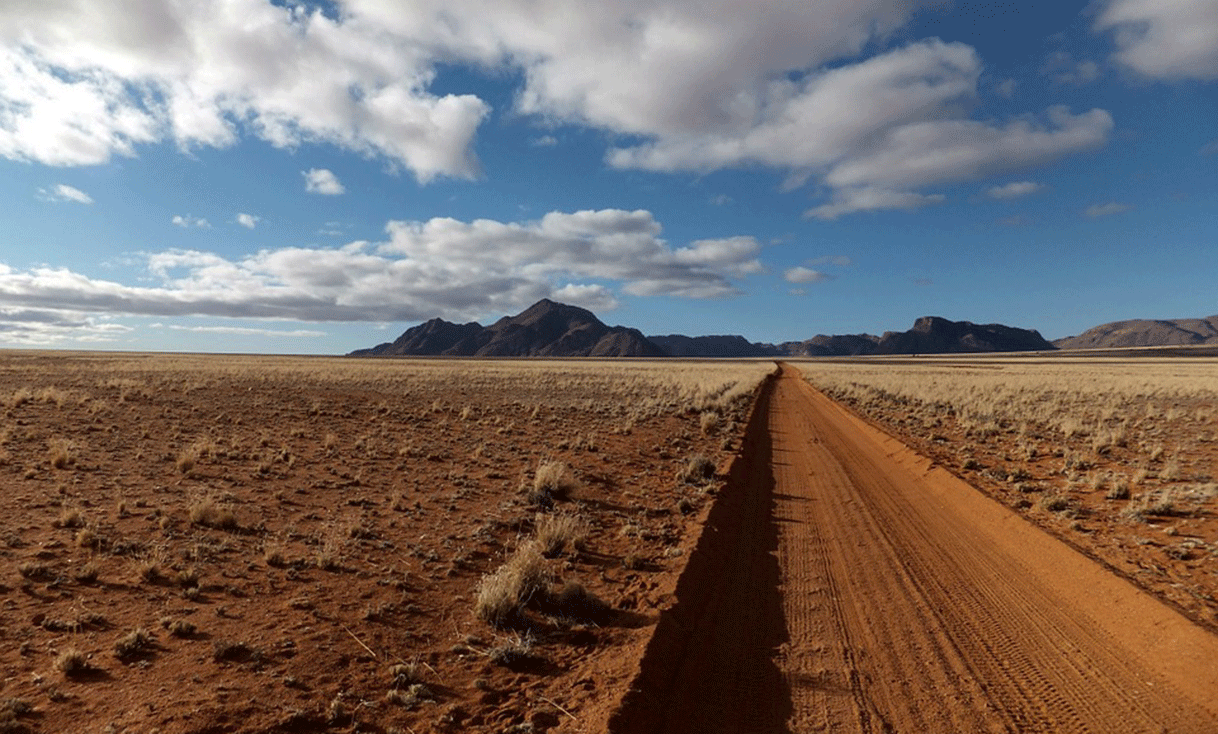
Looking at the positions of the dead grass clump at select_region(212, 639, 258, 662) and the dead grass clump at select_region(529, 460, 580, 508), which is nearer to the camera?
the dead grass clump at select_region(212, 639, 258, 662)

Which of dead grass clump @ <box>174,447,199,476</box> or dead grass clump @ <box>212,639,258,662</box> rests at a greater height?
dead grass clump @ <box>174,447,199,476</box>

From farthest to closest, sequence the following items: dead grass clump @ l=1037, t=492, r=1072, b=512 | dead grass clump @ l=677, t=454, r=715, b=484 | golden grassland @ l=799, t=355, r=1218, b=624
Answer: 1. dead grass clump @ l=677, t=454, r=715, b=484
2. dead grass clump @ l=1037, t=492, r=1072, b=512
3. golden grassland @ l=799, t=355, r=1218, b=624

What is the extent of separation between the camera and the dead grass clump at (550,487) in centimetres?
1121

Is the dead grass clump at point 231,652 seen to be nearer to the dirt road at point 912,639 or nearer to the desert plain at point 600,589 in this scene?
the desert plain at point 600,589

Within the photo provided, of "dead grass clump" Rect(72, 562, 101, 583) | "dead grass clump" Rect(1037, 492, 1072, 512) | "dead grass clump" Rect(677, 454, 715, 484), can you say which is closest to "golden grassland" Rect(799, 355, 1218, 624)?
"dead grass clump" Rect(1037, 492, 1072, 512)

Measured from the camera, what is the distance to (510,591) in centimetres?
638

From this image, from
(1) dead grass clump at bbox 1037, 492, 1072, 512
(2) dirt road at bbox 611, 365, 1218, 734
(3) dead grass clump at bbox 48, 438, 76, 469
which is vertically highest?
(3) dead grass clump at bbox 48, 438, 76, 469

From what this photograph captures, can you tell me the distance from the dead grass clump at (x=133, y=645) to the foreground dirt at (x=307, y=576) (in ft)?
0.09

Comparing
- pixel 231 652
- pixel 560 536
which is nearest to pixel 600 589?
pixel 560 536

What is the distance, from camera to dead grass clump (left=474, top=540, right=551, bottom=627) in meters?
6.27

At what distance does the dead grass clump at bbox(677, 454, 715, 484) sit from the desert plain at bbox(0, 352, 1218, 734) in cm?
7

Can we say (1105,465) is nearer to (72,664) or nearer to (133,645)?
(133,645)

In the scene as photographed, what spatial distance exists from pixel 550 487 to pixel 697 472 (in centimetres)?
360

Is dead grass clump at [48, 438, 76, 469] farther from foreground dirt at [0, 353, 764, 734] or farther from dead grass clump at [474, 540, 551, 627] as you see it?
dead grass clump at [474, 540, 551, 627]
